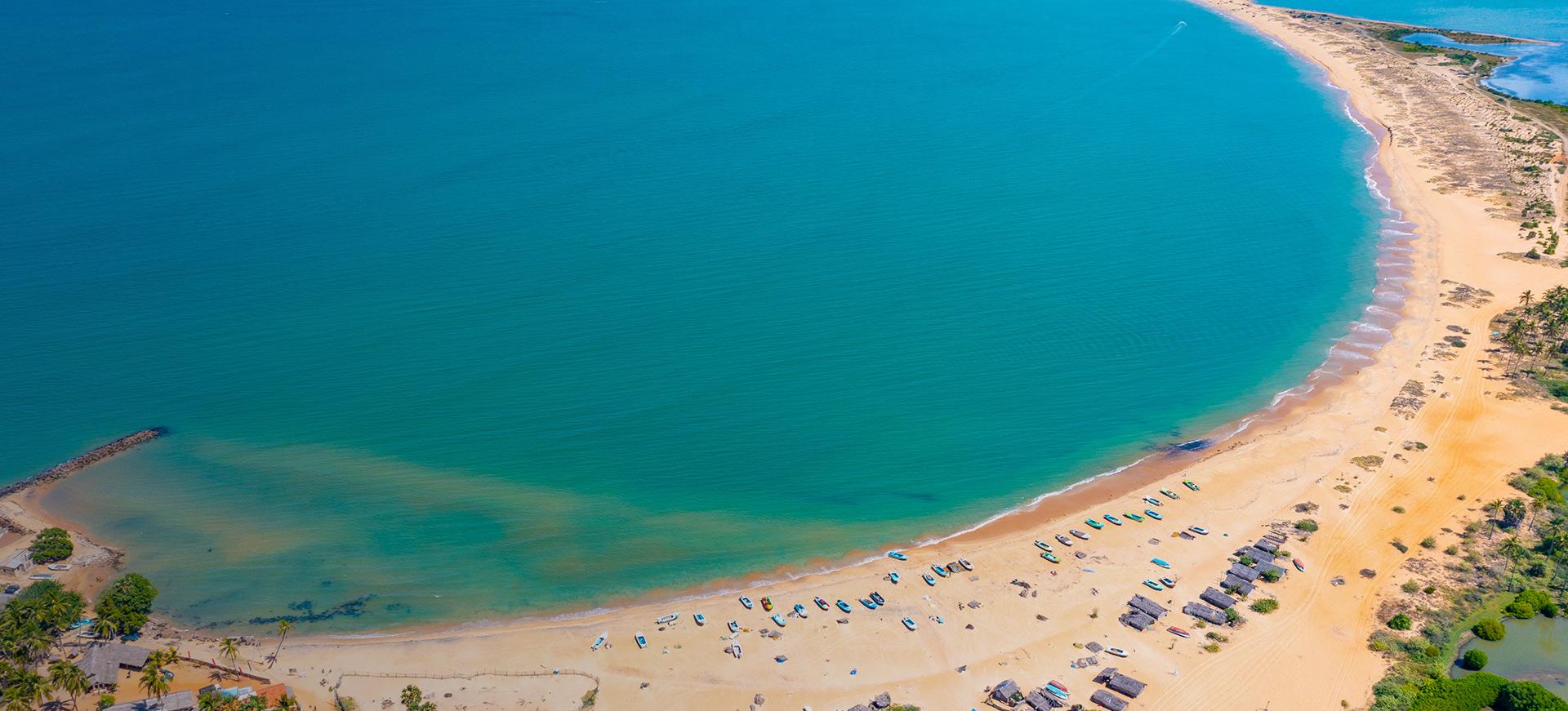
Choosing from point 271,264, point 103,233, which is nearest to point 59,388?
point 271,264

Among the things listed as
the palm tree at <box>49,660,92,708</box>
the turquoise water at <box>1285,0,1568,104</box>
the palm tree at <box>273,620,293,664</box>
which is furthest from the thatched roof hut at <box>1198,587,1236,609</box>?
the turquoise water at <box>1285,0,1568,104</box>

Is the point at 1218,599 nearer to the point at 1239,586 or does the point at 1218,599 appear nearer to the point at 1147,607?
the point at 1239,586

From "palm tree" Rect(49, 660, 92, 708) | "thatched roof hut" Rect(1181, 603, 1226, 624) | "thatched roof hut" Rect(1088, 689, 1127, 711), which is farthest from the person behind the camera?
"thatched roof hut" Rect(1181, 603, 1226, 624)

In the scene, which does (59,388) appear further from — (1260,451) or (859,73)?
(859,73)

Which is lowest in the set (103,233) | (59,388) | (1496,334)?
(1496,334)

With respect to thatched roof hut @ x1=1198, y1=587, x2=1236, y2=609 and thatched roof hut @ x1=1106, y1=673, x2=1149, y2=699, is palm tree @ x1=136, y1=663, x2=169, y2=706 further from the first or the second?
thatched roof hut @ x1=1198, y1=587, x2=1236, y2=609

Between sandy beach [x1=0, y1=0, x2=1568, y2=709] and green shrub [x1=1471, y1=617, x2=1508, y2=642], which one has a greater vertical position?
sandy beach [x1=0, y1=0, x2=1568, y2=709]
